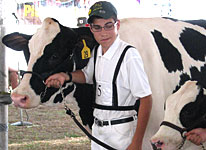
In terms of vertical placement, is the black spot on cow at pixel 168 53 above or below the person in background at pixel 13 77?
above

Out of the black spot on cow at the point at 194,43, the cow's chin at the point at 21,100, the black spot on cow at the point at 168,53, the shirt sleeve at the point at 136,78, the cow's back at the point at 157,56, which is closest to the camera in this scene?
the shirt sleeve at the point at 136,78

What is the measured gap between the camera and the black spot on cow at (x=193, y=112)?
2346 millimetres

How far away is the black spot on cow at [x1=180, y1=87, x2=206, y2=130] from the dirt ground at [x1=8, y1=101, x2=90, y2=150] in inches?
124

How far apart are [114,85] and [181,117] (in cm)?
50

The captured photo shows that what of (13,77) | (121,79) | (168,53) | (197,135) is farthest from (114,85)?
(13,77)

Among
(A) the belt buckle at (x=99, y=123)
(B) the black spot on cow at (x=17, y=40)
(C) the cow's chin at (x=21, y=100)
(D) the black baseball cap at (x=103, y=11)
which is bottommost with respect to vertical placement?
(A) the belt buckle at (x=99, y=123)

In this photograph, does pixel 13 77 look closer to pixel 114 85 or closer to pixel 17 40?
pixel 17 40

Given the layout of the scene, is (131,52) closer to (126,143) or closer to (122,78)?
(122,78)

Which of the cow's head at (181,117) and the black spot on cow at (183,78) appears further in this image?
the black spot on cow at (183,78)

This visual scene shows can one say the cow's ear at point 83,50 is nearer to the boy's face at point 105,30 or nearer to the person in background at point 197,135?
the boy's face at point 105,30

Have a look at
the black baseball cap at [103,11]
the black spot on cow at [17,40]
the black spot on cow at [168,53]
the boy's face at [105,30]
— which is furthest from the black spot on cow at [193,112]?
the black spot on cow at [17,40]

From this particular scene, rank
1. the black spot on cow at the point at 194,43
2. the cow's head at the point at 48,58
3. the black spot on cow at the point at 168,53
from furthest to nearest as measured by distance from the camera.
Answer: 1. the black spot on cow at the point at 194,43
2. the black spot on cow at the point at 168,53
3. the cow's head at the point at 48,58

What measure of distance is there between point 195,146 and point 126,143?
0.46 m

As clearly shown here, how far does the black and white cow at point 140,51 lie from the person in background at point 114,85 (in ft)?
1.32
